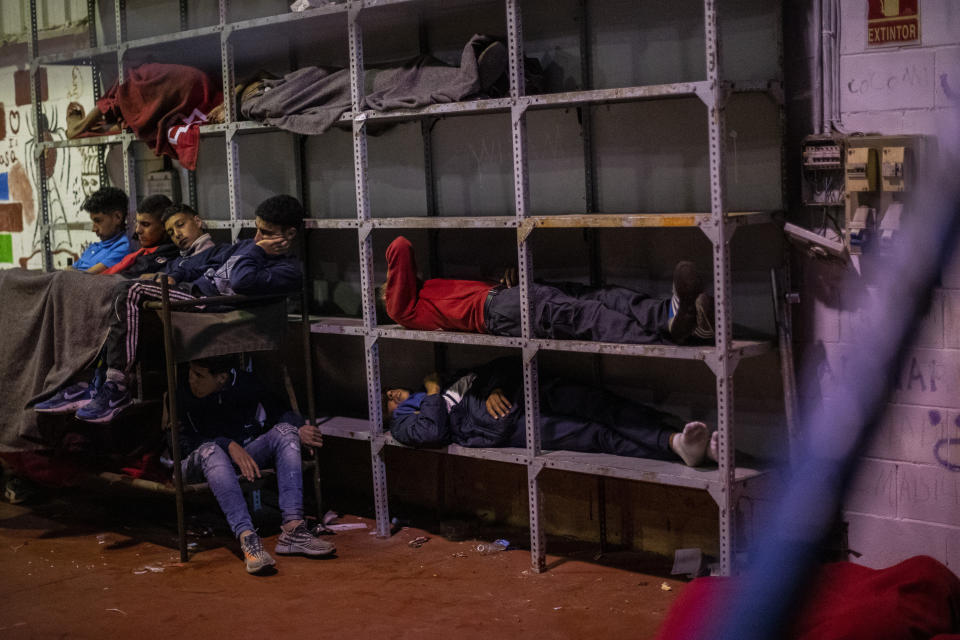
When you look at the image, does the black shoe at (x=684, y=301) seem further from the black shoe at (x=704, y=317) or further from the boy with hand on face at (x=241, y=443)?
the boy with hand on face at (x=241, y=443)

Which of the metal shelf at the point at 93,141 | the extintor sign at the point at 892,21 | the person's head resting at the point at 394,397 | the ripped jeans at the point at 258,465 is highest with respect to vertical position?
the extintor sign at the point at 892,21

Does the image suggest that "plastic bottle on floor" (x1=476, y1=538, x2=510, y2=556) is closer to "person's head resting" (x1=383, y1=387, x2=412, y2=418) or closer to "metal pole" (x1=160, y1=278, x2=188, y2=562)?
"person's head resting" (x1=383, y1=387, x2=412, y2=418)

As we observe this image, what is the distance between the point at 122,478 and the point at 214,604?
112 centimetres

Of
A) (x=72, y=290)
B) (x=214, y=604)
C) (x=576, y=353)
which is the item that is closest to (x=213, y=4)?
(x=72, y=290)

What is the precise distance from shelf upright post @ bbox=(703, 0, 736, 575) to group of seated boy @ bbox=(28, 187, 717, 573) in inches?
4.7

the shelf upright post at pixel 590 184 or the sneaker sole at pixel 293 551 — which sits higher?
the shelf upright post at pixel 590 184

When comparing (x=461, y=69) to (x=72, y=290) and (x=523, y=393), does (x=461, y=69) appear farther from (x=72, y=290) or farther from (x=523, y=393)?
(x=72, y=290)

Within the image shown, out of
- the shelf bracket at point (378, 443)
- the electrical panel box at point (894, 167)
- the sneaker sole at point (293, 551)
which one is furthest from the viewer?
the shelf bracket at point (378, 443)

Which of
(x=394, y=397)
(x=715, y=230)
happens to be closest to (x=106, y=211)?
(x=394, y=397)

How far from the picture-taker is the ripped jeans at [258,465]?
506 centimetres

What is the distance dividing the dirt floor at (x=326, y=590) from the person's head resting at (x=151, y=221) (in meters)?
1.61

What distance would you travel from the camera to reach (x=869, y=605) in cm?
248

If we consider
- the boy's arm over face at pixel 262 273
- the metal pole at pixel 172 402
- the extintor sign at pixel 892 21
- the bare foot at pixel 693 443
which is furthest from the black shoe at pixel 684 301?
the metal pole at pixel 172 402

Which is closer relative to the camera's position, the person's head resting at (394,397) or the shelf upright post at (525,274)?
the shelf upright post at (525,274)
